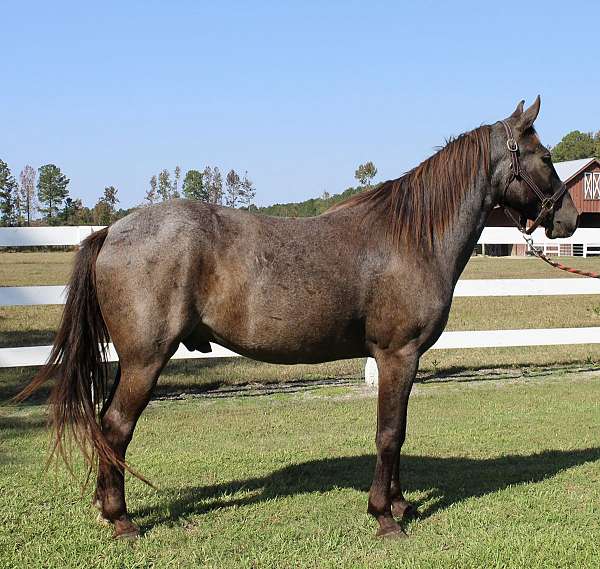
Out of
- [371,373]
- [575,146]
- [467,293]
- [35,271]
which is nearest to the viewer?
[371,373]

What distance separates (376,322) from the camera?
4188mm

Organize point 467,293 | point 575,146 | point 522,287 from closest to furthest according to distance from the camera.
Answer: point 467,293
point 522,287
point 575,146

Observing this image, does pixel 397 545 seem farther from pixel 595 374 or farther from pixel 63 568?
pixel 595 374

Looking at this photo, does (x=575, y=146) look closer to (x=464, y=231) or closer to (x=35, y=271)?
(x=35, y=271)

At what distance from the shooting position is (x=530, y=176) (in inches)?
178

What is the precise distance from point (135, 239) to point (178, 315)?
51 centimetres

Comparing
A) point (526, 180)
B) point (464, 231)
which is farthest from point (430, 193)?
point (526, 180)

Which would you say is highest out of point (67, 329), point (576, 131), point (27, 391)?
point (576, 131)

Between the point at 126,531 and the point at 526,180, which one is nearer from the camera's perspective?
the point at 126,531

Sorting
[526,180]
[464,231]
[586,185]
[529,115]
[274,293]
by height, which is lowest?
[274,293]

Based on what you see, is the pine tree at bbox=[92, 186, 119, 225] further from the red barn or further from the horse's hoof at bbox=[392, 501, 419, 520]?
the red barn

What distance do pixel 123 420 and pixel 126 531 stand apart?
66 centimetres

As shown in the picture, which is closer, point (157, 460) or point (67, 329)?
point (67, 329)

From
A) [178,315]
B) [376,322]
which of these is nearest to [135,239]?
[178,315]
